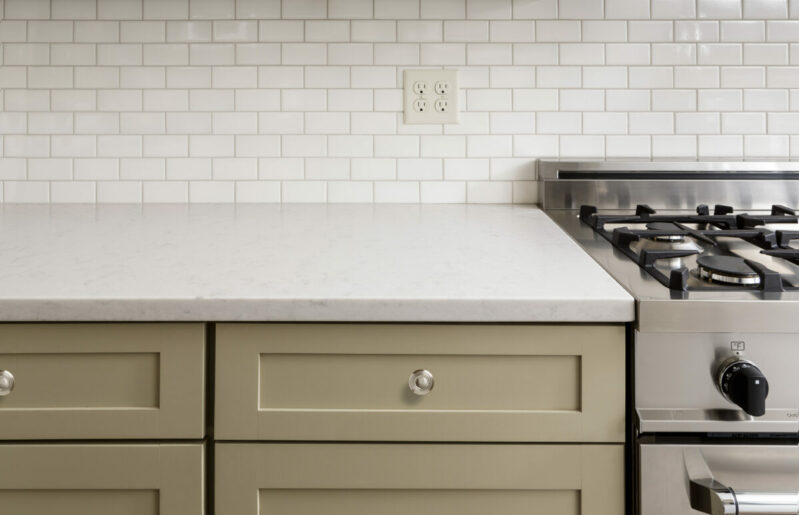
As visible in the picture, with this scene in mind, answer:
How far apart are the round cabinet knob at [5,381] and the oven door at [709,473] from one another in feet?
2.63

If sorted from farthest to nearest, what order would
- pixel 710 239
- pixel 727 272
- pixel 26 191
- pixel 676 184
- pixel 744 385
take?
pixel 26 191, pixel 676 184, pixel 710 239, pixel 727 272, pixel 744 385

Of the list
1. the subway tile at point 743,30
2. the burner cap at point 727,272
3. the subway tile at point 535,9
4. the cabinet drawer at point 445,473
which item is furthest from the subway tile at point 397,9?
the cabinet drawer at point 445,473

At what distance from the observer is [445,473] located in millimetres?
1032

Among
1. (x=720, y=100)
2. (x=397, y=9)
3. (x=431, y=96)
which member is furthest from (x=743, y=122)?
(x=397, y=9)

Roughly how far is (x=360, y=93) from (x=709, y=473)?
116cm

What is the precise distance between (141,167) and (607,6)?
1121mm

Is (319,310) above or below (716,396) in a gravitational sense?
above

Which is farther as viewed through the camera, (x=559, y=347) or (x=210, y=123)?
(x=210, y=123)

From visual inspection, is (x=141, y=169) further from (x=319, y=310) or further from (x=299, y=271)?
(x=319, y=310)

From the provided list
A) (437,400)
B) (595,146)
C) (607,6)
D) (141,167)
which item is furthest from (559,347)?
(141,167)

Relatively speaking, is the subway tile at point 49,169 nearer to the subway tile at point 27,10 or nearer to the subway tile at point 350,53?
the subway tile at point 27,10

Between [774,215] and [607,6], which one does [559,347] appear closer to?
[774,215]

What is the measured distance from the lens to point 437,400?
1.04 m

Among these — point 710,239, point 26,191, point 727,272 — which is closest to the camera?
point 727,272
